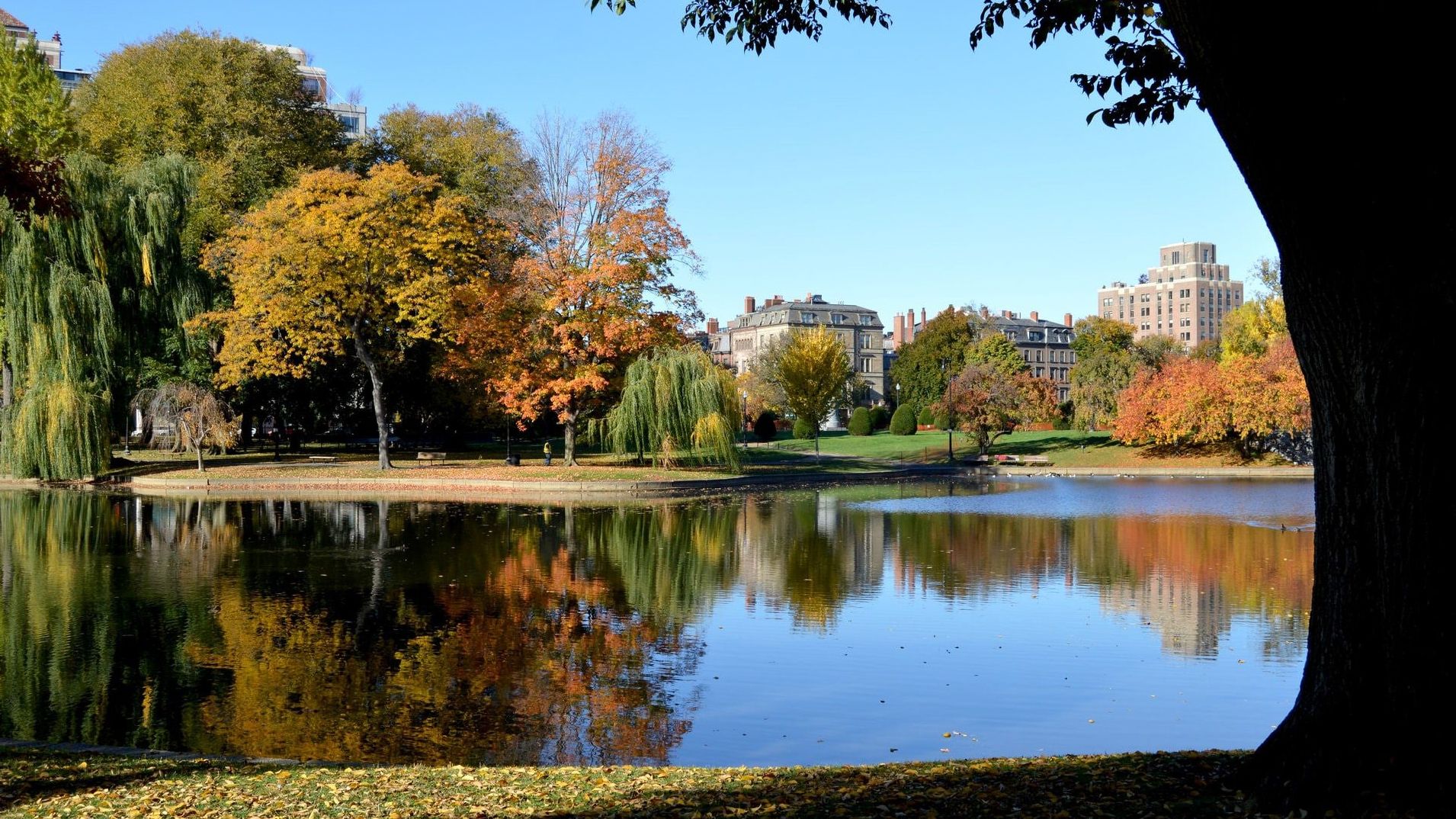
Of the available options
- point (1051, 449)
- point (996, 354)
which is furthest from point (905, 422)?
point (1051, 449)

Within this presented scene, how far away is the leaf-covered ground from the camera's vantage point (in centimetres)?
580

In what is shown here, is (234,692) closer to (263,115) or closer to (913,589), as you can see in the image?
(913,589)

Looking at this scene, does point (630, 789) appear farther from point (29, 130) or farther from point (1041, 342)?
point (1041, 342)

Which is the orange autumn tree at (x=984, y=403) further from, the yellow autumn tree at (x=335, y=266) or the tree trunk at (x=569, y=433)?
the yellow autumn tree at (x=335, y=266)

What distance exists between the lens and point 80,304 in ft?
116

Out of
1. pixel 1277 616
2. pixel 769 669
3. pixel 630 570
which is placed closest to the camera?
pixel 769 669

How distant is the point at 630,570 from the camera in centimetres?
1897

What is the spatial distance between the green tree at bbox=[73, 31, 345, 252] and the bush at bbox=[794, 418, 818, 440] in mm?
38495

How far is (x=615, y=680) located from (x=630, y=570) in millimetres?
7751

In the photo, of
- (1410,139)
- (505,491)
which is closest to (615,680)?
(1410,139)

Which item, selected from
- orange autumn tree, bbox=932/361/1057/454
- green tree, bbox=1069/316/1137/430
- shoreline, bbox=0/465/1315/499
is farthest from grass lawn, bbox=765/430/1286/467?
shoreline, bbox=0/465/1315/499

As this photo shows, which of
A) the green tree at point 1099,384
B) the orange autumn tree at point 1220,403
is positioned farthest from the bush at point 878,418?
the orange autumn tree at point 1220,403

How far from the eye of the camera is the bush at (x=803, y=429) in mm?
76438

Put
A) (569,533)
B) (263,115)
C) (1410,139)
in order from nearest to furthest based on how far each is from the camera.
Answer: (1410,139) < (569,533) < (263,115)
